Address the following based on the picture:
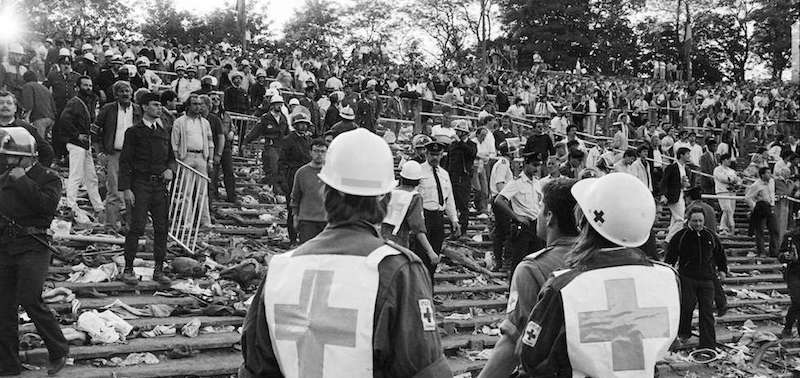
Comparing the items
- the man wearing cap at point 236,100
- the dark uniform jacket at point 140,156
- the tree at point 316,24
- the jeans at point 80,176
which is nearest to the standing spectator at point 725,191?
the man wearing cap at point 236,100

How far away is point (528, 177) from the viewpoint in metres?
10.3

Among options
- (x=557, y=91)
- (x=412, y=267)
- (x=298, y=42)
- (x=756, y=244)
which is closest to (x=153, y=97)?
(x=412, y=267)

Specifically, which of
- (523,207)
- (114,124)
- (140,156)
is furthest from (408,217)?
(114,124)

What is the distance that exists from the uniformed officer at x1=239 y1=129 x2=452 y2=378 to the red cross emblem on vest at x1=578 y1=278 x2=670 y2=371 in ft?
2.18

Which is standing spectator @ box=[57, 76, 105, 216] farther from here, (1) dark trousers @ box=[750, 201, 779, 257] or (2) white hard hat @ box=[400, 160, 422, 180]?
(1) dark trousers @ box=[750, 201, 779, 257]

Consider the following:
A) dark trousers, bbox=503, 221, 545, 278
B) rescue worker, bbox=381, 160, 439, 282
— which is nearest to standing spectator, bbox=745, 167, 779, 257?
dark trousers, bbox=503, 221, 545, 278

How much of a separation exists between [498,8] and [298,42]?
14222mm

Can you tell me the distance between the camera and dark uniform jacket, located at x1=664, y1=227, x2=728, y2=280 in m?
9.64

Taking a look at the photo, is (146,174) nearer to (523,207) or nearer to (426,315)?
(523,207)

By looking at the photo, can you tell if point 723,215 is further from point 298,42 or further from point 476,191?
point 298,42

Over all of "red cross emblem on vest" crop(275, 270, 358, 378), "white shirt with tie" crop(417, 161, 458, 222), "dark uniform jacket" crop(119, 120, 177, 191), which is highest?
"dark uniform jacket" crop(119, 120, 177, 191)

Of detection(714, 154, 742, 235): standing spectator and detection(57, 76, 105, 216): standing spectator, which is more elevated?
detection(57, 76, 105, 216): standing spectator

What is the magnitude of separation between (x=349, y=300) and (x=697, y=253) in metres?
7.94

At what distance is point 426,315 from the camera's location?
8.42 feet
